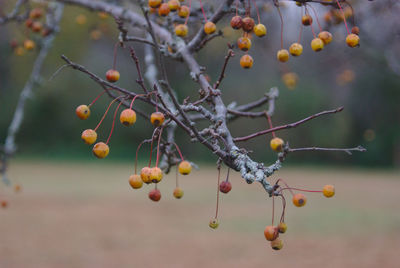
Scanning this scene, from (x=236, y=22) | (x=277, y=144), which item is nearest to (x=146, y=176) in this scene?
(x=277, y=144)

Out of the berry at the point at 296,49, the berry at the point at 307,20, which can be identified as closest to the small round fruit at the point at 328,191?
the berry at the point at 296,49

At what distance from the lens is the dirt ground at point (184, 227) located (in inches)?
311

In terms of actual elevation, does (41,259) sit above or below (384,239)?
below

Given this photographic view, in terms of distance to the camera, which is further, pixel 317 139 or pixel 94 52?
pixel 94 52

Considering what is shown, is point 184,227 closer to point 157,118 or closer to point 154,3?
point 154,3

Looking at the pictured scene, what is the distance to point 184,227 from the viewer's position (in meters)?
10.4

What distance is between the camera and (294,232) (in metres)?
10.1

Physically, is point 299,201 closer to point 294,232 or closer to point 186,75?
point 294,232

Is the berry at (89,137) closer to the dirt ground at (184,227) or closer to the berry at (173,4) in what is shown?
the berry at (173,4)

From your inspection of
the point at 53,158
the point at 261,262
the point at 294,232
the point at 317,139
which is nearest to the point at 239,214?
the point at 294,232

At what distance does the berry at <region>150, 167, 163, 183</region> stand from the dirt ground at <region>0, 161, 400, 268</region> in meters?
6.20

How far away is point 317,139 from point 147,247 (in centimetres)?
1347

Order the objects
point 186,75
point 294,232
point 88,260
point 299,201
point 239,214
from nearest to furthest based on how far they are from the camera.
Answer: point 299,201 → point 88,260 → point 294,232 → point 239,214 → point 186,75

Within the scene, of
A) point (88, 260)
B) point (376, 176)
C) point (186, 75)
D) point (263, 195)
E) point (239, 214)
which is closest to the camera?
point (88, 260)
